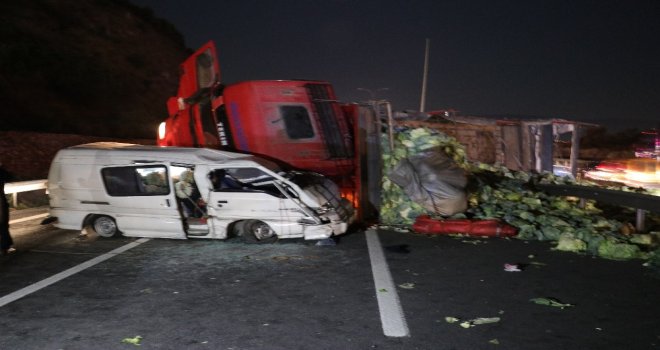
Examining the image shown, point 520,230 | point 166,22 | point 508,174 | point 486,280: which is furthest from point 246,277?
point 166,22

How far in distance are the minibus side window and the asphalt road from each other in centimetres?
99

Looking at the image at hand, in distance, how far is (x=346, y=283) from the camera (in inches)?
251

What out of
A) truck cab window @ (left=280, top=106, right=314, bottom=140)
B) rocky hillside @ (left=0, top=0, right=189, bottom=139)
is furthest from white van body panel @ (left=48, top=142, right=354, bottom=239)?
rocky hillside @ (left=0, top=0, right=189, bottom=139)

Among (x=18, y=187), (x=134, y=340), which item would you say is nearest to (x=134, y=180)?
(x=134, y=340)

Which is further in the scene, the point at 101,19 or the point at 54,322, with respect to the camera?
the point at 101,19

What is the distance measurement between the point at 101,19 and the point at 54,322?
34789 millimetres

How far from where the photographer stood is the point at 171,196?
8672mm

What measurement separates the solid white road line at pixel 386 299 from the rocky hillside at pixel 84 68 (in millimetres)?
18393

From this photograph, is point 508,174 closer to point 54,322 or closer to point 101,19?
point 54,322

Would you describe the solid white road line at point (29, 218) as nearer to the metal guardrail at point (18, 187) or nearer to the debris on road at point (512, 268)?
the metal guardrail at point (18, 187)

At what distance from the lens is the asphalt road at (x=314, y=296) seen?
4.59m

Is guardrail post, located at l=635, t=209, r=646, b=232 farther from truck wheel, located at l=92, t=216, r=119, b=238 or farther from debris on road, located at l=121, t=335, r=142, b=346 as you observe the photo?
truck wheel, located at l=92, t=216, r=119, b=238

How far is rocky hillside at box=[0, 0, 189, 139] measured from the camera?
24562 mm

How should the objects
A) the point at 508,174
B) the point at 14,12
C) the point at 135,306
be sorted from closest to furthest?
the point at 135,306 < the point at 508,174 < the point at 14,12
